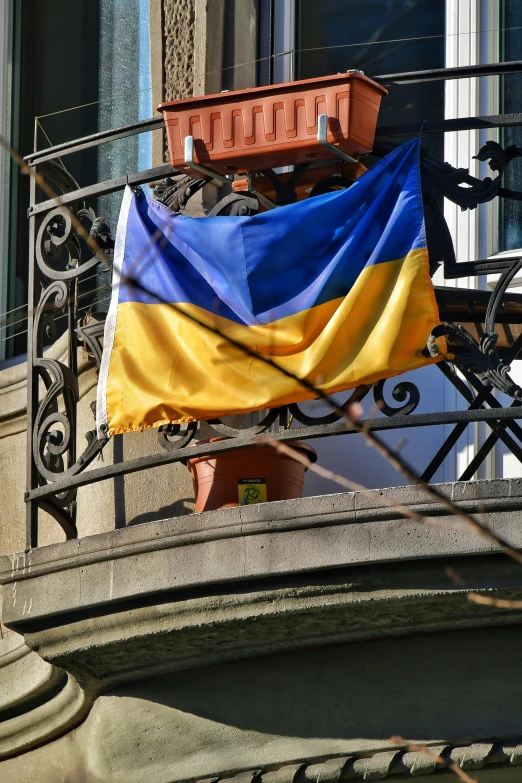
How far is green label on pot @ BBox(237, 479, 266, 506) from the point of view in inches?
251

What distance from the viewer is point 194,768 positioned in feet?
21.1

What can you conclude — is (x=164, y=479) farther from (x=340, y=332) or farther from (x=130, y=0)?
(x=130, y=0)

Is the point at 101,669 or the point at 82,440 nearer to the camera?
the point at 101,669

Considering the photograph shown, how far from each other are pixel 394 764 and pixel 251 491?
1.18 m

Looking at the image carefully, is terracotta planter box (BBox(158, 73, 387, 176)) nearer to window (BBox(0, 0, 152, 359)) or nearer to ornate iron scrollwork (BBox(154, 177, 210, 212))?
ornate iron scrollwork (BBox(154, 177, 210, 212))

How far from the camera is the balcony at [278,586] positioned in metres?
5.78

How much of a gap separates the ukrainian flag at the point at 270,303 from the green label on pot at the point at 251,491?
342 mm

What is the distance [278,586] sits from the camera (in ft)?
19.5

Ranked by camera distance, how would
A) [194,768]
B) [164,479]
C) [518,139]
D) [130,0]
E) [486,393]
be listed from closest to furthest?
[486,393], [194,768], [164,479], [518,139], [130,0]


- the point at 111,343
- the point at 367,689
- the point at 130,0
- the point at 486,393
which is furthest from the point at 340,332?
the point at 130,0

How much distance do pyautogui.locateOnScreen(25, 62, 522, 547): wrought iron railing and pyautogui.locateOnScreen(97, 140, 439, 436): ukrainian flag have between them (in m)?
0.11

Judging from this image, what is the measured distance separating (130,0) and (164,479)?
2989 mm

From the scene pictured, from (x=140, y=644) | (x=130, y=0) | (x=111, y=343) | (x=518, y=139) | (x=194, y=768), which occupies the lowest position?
(x=194, y=768)

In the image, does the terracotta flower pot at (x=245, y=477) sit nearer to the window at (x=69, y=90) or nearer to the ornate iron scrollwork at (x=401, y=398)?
the ornate iron scrollwork at (x=401, y=398)
